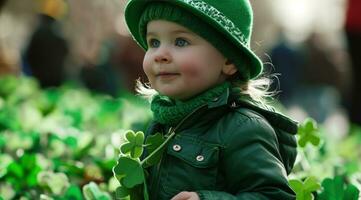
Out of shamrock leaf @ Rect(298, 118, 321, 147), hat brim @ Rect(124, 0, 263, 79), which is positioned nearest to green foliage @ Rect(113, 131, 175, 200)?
hat brim @ Rect(124, 0, 263, 79)

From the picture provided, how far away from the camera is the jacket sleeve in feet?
11.1

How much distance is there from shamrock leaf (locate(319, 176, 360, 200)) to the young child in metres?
0.29

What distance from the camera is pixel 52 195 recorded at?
4.37 metres

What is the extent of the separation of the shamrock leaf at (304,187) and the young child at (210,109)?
139mm

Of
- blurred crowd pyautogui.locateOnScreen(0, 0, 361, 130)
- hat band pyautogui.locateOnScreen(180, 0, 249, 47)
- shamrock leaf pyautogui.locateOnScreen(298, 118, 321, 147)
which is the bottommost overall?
blurred crowd pyautogui.locateOnScreen(0, 0, 361, 130)

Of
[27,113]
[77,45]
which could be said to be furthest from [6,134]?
[77,45]

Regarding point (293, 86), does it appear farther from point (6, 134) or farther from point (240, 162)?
point (240, 162)

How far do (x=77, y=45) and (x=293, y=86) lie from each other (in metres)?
8.18

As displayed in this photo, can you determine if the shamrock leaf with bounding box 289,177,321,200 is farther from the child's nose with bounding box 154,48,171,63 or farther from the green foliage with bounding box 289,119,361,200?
the child's nose with bounding box 154,48,171,63

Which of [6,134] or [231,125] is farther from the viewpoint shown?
[6,134]

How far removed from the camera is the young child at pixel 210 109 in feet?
11.2

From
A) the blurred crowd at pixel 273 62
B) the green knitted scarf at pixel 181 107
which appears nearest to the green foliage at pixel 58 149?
the green knitted scarf at pixel 181 107

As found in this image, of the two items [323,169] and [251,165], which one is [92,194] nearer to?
[251,165]

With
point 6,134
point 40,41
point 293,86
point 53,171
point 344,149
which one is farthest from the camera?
point 293,86
